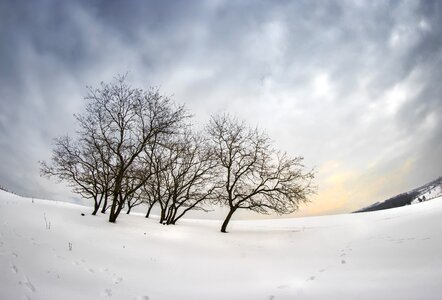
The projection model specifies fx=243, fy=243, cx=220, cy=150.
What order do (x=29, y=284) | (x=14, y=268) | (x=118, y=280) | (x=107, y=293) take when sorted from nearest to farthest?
(x=29, y=284) → (x=14, y=268) → (x=107, y=293) → (x=118, y=280)

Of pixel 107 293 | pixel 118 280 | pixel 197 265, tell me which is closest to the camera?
pixel 107 293

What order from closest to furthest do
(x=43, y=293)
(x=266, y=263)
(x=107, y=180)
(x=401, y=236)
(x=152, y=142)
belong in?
1. (x=43, y=293)
2. (x=266, y=263)
3. (x=401, y=236)
4. (x=152, y=142)
5. (x=107, y=180)

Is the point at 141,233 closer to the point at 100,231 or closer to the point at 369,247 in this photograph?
the point at 100,231

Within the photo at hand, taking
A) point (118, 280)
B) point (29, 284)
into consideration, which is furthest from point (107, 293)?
point (29, 284)

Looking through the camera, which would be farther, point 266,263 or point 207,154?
point 207,154

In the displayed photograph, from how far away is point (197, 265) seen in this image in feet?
31.4

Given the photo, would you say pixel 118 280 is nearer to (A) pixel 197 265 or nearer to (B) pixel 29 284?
(B) pixel 29 284

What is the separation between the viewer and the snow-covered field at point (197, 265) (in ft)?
19.6

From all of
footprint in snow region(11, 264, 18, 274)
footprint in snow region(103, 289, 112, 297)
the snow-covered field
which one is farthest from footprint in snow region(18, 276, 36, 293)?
footprint in snow region(103, 289, 112, 297)

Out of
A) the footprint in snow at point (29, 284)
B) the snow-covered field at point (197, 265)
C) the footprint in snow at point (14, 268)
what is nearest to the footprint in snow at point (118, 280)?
the snow-covered field at point (197, 265)

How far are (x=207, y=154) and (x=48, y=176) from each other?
1310 cm

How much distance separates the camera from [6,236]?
7.89 metres

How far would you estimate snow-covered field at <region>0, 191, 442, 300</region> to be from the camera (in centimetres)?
599

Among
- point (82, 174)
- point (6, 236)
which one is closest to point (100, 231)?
point (6, 236)
